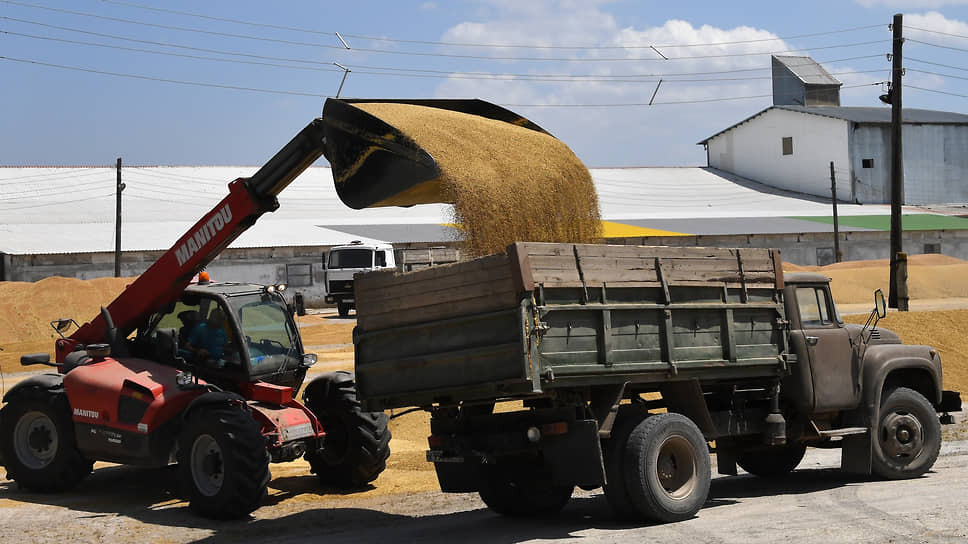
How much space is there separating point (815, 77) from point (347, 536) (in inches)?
3037

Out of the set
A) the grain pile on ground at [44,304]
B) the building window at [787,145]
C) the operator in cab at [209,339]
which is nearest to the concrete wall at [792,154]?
the building window at [787,145]

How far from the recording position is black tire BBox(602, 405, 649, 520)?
8367 millimetres

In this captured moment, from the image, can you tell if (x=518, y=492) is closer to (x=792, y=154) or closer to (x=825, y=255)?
(x=825, y=255)

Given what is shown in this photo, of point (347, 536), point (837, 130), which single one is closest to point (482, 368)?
point (347, 536)

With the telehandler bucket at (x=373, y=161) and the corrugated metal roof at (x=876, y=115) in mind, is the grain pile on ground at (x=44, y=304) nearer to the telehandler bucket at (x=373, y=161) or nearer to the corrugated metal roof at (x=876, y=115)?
the telehandler bucket at (x=373, y=161)

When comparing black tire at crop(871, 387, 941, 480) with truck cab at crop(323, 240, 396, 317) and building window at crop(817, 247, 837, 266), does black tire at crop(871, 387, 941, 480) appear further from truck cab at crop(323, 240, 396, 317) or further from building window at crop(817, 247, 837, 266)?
building window at crop(817, 247, 837, 266)

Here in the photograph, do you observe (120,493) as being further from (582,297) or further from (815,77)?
(815,77)

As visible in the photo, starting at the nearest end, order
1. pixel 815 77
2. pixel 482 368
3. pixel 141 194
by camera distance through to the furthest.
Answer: pixel 482 368 < pixel 141 194 < pixel 815 77

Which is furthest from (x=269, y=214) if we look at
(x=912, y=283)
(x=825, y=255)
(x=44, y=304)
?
(x=912, y=283)

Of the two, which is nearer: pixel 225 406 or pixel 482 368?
pixel 482 368

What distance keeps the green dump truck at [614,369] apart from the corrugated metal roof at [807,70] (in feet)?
239

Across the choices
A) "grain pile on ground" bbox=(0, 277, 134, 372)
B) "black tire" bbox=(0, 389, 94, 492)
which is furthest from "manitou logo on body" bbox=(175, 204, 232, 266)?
"grain pile on ground" bbox=(0, 277, 134, 372)

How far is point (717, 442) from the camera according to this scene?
10102 millimetres

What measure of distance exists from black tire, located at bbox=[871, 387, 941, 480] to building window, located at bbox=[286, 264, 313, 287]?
33.1m
